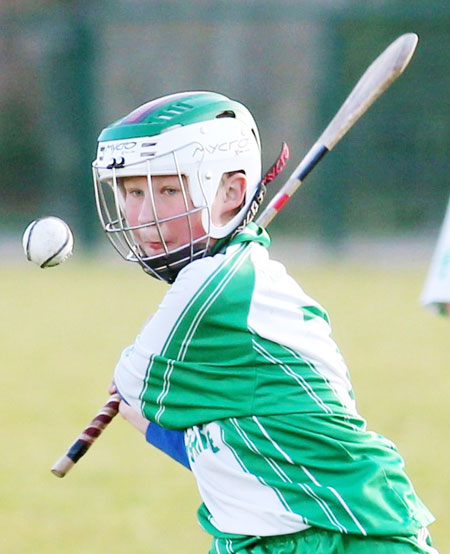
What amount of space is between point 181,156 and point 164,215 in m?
0.14

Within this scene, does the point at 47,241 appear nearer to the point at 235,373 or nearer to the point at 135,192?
the point at 135,192

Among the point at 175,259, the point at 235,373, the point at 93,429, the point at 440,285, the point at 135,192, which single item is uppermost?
the point at 135,192

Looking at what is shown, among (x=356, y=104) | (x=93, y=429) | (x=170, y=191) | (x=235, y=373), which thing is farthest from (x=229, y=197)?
(x=356, y=104)

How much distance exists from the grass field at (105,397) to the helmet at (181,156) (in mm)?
2030

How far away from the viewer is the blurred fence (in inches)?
629

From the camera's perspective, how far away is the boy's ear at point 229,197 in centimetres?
277

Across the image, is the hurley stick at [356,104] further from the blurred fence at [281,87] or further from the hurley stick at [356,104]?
the blurred fence at [281,87]

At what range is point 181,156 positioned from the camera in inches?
106

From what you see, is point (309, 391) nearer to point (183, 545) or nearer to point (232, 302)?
point (232, 302)

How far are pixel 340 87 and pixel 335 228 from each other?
1.86 metres

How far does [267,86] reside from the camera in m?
17.3

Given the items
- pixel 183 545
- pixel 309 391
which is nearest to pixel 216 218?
pixel 309 391

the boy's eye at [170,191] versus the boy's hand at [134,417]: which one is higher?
the boy's eye at [170,191]

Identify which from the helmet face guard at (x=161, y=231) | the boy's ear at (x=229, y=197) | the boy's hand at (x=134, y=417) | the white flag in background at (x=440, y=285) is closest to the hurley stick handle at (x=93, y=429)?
the boy's hand at (x=134, y=417)
